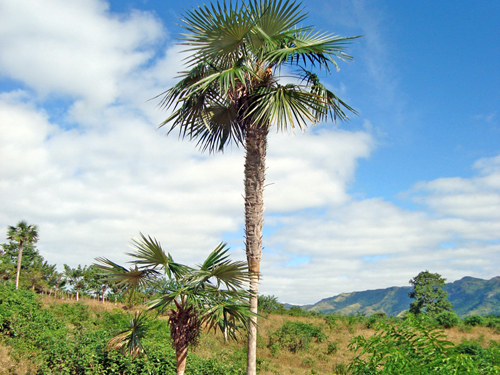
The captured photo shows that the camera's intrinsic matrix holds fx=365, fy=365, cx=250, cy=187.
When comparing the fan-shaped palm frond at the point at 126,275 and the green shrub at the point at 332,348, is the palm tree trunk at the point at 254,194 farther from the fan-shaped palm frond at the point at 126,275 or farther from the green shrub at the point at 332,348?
the green shrub at the point at 332,348

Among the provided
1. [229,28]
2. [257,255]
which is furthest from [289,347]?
[229,28]

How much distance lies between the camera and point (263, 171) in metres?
8.41

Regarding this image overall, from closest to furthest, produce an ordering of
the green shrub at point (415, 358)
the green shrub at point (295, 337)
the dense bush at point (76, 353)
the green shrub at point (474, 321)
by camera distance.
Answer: the green shrub at point (415, 358) < the dense bush at point (76, 353) < the green shrub at point (295, 337) < the green shrub at point (474, 321)

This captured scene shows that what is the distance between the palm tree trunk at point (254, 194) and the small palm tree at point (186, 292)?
674 millimetres

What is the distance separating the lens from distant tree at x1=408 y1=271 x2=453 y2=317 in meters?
37.2

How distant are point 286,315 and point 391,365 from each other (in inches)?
906

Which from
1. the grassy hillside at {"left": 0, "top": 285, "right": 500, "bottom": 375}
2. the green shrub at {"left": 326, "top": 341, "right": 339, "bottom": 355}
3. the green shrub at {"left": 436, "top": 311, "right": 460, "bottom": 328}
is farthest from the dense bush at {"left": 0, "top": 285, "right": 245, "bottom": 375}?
the green shrub at {"left": 436, "top": 311, "right": 460, "bottom": 328}

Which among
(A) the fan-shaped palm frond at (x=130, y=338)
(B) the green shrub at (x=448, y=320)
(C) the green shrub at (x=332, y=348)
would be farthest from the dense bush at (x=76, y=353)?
(B) the green shrub at (x=448, y=320)

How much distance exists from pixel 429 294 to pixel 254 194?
1428 inches

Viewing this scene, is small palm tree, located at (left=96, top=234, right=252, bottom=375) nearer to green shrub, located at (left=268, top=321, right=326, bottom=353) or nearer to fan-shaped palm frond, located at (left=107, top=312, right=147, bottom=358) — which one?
fan-shaped palm frond, located at (left=107, top=312, right=147, bottom=358)

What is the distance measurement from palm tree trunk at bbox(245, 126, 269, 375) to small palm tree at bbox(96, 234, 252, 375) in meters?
0.67

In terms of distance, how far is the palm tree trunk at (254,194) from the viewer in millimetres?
8000

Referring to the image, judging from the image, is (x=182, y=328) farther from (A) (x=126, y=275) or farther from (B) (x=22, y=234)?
(B) (x=22, y=234)

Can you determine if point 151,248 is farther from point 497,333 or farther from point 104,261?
point 497,333
